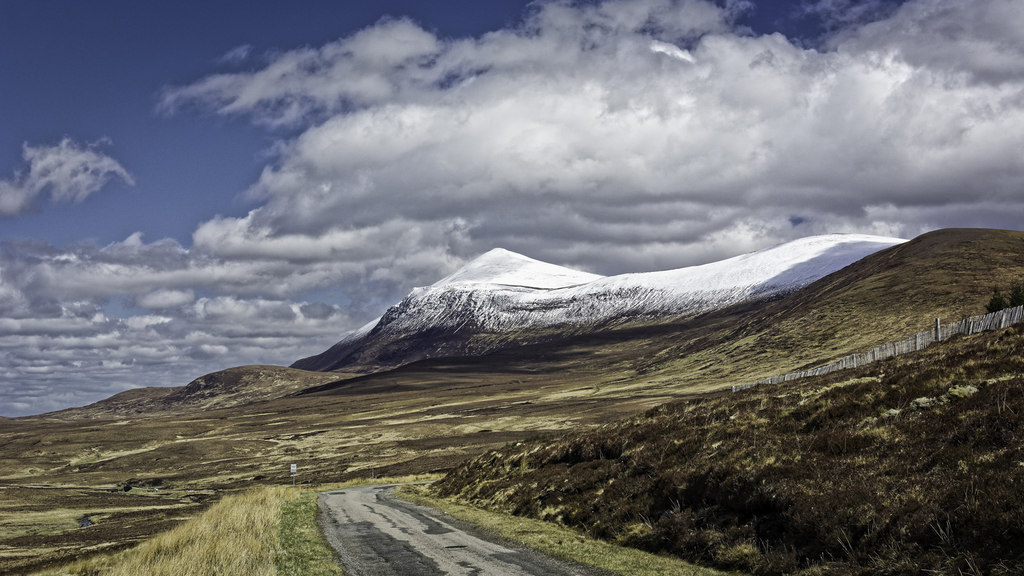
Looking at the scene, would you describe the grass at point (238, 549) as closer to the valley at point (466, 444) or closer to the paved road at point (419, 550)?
the paved road at point (419, 550)

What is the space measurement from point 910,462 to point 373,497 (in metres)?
36.8

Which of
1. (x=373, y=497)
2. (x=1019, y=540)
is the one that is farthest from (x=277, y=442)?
(x=1019, y=540)

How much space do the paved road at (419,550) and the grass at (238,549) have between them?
2.92 feet

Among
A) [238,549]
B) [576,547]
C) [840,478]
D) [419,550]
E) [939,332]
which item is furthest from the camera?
[939,332]

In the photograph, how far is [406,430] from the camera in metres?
156

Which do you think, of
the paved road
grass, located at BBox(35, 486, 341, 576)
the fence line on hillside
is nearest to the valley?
the fence line on hillside

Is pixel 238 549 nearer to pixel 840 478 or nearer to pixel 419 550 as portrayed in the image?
pixel 419 550

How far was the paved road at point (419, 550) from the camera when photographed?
18.9 m

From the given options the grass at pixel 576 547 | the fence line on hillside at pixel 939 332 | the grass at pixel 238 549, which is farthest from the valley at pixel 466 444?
the grass at pixel 238 549

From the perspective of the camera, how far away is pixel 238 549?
1941 cm

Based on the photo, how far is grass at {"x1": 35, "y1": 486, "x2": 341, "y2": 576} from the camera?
56.1 feet

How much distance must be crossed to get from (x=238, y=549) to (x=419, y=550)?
217 inches

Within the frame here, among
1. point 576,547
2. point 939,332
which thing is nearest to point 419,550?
point 576,547

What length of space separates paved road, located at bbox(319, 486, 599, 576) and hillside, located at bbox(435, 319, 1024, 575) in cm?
383
